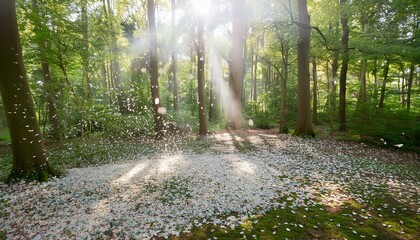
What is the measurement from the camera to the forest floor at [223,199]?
4.08m

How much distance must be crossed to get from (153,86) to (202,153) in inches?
202

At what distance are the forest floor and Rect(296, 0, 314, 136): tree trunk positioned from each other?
10.5 feet

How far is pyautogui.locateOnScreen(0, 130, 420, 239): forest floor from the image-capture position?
13.4 ft

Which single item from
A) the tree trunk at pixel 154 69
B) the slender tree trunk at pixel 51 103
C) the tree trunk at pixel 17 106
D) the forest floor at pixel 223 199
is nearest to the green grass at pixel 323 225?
the forest floor at pixel 223 199

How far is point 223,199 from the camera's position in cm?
518

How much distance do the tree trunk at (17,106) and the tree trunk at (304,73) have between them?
11398 millimetres

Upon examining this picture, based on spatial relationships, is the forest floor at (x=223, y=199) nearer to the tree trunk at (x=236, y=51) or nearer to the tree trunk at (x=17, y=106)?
the tree trunk at (x=17, y=106)

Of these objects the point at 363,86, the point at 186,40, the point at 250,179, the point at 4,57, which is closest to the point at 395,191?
the point at 250,179

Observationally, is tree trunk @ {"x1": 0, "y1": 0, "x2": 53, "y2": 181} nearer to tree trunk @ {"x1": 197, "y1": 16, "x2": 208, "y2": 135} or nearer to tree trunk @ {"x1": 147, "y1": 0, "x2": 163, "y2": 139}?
tree trunk @ {"x1": 147, "y1": 0, "x2": 163, "y2": 139}

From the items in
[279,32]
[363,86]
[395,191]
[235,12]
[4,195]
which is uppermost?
[235,12]

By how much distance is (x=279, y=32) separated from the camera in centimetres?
1383

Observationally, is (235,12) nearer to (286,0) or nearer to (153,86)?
(286,0)

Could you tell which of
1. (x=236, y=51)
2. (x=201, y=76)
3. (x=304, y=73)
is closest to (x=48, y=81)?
(x=201, y=76)

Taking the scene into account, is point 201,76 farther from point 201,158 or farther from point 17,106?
point 17,106
